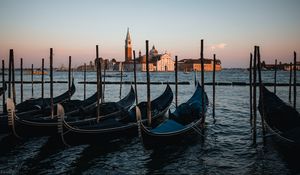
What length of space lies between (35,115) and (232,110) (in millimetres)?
12071

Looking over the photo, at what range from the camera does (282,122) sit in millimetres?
10312

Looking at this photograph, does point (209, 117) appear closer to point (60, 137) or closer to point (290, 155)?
point (290, 155)

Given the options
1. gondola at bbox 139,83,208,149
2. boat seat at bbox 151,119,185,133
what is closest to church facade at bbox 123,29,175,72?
gondola at bbox 139,83,208,149

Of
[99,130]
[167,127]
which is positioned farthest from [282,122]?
[99,130]

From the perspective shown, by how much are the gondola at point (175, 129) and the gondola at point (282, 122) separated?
252 cm

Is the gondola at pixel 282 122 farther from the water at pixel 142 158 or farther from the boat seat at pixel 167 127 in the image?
the boat seat at pixel 167 127

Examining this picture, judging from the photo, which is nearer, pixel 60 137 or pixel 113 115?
pixel 60 137

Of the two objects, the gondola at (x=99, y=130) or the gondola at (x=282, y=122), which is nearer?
the gondola at (x=282, y=122)

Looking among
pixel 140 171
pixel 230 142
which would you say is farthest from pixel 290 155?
pixel 140 171

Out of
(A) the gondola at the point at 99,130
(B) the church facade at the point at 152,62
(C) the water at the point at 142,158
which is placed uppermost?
(B) the church facade at the point at 152,62

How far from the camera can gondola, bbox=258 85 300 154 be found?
27.9 ft

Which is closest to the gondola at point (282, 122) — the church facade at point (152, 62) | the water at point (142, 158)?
the water at point (142, 158)

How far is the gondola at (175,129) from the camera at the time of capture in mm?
8949

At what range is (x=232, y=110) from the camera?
19016mm
